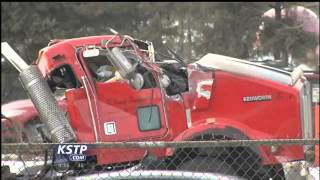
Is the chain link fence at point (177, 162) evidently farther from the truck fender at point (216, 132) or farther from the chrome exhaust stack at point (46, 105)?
the chrome exhaust stack at point (46, 105)

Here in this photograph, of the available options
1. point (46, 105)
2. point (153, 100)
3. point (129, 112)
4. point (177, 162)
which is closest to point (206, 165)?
point (177, 162)

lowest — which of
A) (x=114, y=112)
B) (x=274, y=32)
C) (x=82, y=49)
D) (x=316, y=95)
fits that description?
(x=274, y=32)

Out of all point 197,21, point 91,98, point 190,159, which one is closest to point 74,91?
point 91,98

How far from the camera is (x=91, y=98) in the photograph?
21.6 feet

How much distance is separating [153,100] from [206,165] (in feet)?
3.00

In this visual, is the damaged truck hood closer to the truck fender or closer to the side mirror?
the truck fender

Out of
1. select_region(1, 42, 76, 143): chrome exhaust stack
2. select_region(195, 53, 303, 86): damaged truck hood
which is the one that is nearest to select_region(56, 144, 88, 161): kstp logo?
select_region(1, 42, 76, 143): chrome exhaust stack

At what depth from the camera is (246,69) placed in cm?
690

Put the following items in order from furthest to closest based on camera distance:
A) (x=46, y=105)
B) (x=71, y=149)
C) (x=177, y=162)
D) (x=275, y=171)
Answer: (x=275, y=171) → (x=177, y=162) → (x=46, y=105) → (x=71, y=149)

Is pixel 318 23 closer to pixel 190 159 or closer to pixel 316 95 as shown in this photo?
pixel 316 95

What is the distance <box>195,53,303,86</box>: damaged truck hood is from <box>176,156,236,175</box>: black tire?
105 centimetres

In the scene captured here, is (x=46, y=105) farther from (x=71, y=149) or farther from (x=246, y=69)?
(x=246, y=69)

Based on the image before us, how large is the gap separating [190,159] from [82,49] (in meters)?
1.68

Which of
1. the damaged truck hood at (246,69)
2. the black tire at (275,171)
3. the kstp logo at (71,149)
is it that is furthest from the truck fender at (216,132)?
the kstp logo at (71,149)
